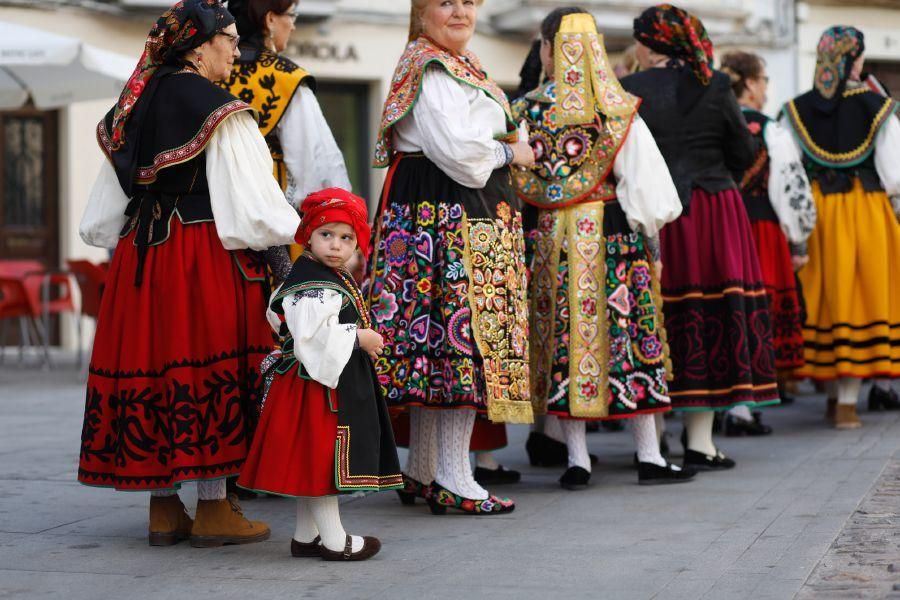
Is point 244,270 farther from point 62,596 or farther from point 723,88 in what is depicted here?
point 723,88

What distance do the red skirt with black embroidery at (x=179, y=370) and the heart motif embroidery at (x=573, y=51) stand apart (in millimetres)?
2038

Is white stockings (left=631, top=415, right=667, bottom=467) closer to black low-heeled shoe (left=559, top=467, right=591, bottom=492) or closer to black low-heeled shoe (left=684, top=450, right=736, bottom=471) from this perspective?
black low-heeled shoe (left=559, top=467, right=591, bottom=492)

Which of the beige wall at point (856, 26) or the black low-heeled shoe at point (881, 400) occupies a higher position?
the beige wall at point (856, 26)

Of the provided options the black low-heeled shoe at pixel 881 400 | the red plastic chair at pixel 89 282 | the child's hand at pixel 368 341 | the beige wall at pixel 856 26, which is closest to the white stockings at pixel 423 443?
the child's hand at pixel 368 341

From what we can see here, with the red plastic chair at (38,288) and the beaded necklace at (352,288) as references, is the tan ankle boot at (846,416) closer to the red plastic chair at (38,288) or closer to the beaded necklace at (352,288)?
the beaded necklace at (352,288)

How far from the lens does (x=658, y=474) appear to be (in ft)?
21.4

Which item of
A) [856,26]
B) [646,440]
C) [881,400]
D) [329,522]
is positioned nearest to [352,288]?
[329,522]

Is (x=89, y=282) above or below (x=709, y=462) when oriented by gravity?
above

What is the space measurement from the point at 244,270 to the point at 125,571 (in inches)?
43.2

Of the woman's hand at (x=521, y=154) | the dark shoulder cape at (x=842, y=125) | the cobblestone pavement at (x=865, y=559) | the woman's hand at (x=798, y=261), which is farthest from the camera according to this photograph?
the woman's hand at (x=798, y=261)

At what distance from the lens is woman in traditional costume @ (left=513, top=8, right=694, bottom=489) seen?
637cm

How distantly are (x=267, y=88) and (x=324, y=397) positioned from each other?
1.76 m

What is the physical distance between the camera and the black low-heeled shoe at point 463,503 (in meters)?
5.73

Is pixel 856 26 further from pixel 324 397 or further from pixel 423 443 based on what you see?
pixel 324 397
